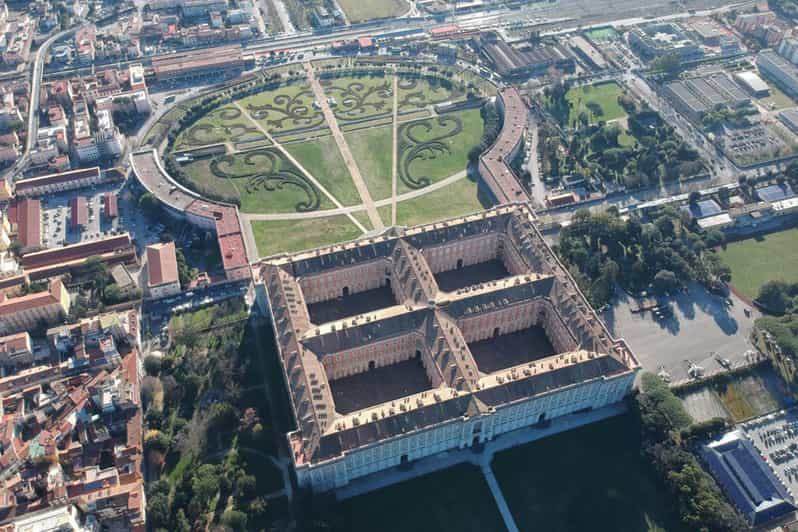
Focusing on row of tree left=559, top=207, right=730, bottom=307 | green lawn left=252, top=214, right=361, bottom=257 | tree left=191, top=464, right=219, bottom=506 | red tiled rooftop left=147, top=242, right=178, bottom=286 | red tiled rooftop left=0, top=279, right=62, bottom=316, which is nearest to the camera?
tree left=191, top=464, right=219, bottom=506

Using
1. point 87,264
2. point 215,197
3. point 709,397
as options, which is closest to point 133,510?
point 87,264

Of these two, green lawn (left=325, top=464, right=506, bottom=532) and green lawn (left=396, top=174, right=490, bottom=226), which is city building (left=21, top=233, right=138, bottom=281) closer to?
green lawn (left=396, top=174, right=490, bottom=226)

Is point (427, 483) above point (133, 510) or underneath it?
underneath

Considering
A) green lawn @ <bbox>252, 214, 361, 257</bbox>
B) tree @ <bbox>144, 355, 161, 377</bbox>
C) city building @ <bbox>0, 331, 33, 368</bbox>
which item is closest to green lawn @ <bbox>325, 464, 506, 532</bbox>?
tree @ <bbox>144, 355, 161, 377</bbox>

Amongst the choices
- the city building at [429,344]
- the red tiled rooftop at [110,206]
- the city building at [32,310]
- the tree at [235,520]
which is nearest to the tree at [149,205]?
the red tiled rooftop at [110,206]

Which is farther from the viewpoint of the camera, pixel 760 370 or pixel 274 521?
pixel 760 370

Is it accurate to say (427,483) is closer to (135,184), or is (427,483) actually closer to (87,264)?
(87,264)

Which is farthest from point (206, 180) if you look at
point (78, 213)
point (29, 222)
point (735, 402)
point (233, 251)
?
Answer: point (735, 402)

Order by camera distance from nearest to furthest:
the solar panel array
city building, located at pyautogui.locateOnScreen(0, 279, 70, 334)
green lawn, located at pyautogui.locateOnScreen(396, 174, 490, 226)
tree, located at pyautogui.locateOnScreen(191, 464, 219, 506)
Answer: tree, located at pyautogui.locateOnScreen(191, 464, 219, 506), city building, located at pyautogui.locateOnScreen(0, 279, 70, 334), green lawn, located at pyautogui.locateOnScreen(396, 174, 490, 226), the solar panel array
